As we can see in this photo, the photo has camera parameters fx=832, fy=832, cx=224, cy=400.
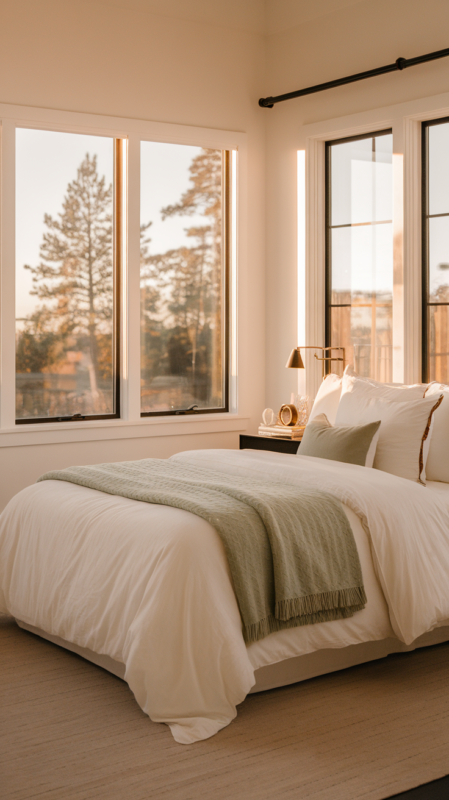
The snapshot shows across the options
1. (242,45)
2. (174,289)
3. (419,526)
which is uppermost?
(242,45)

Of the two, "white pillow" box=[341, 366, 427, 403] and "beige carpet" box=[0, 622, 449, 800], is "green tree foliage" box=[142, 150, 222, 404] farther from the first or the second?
"beige carpet" box=[0, 622, 449, 800]

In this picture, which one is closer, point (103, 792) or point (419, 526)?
point (103, 792)

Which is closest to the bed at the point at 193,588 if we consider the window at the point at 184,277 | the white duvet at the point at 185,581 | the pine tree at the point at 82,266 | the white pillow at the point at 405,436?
the white duvet at the point at 185,581

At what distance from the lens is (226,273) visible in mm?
5844

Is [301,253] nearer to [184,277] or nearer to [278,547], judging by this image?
[184,277]

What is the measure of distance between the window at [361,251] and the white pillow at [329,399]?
27.2 inches

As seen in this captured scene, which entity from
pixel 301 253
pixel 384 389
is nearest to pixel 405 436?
pixel 384 389

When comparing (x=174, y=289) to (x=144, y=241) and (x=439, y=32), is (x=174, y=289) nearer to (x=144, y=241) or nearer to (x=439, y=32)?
(x=144, y=241)

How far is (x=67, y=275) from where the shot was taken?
5156 mm

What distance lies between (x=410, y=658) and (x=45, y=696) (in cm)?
144

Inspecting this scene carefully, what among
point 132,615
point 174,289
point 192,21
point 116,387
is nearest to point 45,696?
point 132,615

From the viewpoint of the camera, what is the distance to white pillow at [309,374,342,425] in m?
4.45

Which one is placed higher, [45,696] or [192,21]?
[192,21]

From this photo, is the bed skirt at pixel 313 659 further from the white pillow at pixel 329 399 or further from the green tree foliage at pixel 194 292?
the green tree foliage at pixel 194 292
